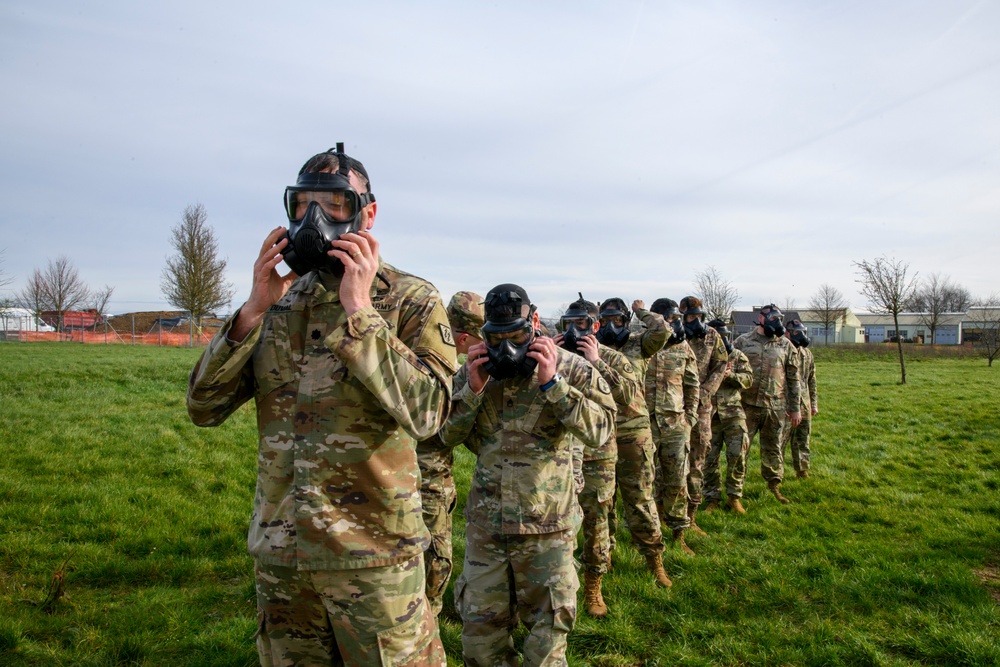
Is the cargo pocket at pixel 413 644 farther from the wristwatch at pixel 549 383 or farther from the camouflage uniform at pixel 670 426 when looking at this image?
the camouflage uniform at pixel 670 426

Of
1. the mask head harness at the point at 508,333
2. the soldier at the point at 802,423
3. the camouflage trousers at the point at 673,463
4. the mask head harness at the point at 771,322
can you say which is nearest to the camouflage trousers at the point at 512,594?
the mask head harness at the point at 508,333

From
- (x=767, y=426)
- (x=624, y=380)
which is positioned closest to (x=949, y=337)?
(x=767, y=426)

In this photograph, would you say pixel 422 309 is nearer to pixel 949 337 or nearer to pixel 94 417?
pixel 94 417

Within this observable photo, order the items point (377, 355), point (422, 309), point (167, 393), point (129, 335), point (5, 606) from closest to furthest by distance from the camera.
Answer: point (377, 355)
point (422, 309)
point (5, 606)
point (167, 393)
point (129, 335)

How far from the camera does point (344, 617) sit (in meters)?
2.09

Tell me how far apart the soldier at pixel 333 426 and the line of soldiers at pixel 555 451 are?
3.56 ft

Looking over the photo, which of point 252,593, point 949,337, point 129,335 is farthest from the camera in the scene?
point 949,337

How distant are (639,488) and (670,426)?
1.18 meters

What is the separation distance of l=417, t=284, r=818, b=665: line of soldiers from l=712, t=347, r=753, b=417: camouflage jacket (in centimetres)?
62

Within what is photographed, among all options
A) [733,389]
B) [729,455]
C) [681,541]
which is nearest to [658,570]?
[681,541]

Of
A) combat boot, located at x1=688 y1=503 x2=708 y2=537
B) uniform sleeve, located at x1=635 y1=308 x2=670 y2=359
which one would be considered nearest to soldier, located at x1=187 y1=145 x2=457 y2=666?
uniform sleeve, located at x1=635 y1=308 x2=670 y2=359

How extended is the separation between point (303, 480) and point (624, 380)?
3.71 meters

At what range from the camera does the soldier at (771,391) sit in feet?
29.7

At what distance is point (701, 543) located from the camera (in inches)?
274
